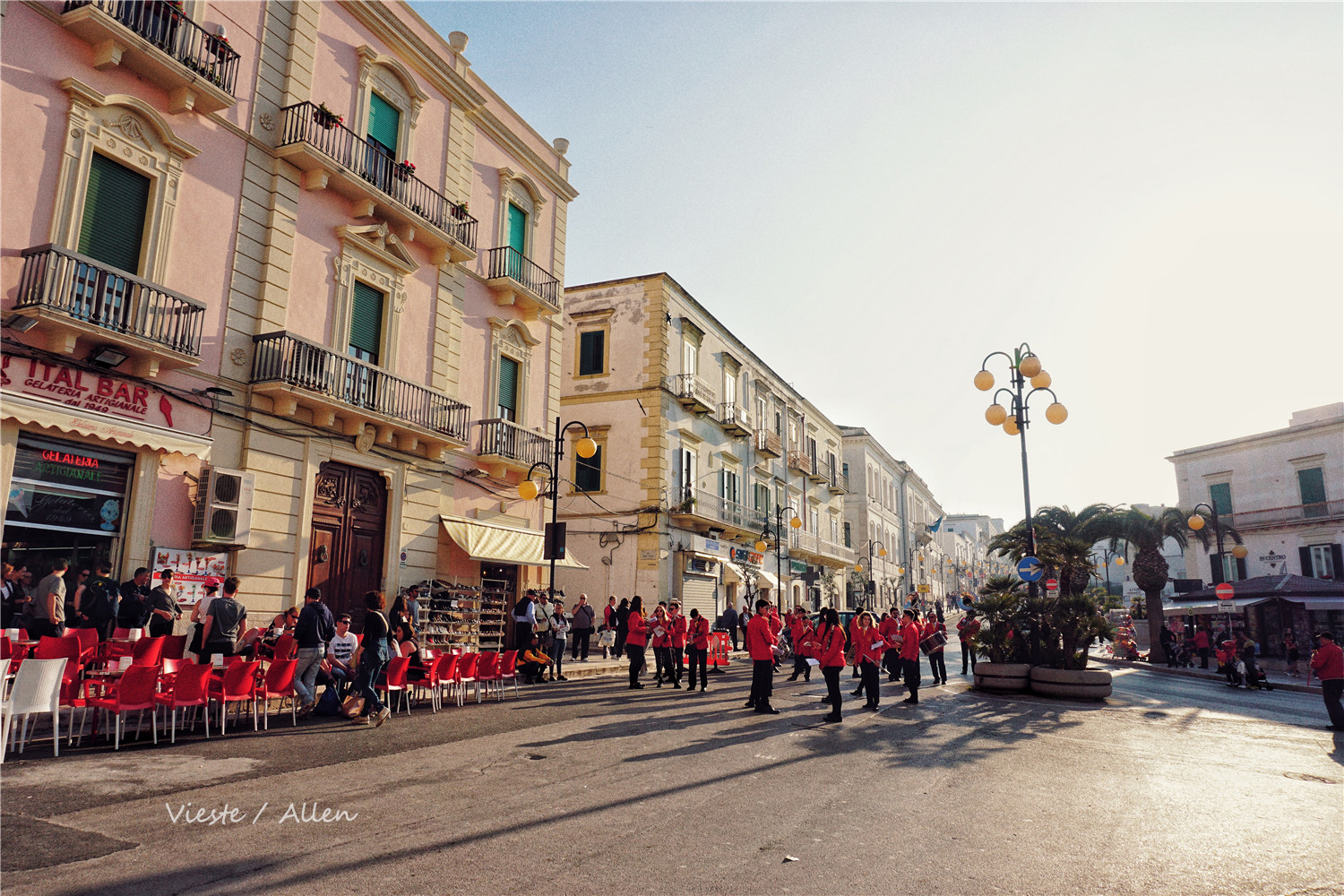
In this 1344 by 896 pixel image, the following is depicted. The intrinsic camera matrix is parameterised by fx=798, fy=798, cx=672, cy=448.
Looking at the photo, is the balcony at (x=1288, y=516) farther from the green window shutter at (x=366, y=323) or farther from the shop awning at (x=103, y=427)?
the shop awning at (x=103, y=427)

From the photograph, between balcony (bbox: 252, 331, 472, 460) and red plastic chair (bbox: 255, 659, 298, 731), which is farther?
balcony (bbox: 252, 331, 472, 460)

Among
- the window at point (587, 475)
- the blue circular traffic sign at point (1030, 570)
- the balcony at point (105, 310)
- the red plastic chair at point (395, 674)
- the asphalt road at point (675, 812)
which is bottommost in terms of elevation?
the asphalt road at point (675, 812)

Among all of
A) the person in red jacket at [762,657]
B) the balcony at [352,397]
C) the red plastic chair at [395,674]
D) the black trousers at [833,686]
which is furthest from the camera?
the balcony at [352,397]

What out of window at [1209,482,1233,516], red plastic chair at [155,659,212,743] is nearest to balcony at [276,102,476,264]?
red plastic chair at [155,659,212,743]

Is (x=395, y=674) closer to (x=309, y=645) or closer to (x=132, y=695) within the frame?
(x=309, y=645)

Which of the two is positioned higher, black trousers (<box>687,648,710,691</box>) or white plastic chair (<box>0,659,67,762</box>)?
white plastic chair (<box>0,659,67,762</box>)

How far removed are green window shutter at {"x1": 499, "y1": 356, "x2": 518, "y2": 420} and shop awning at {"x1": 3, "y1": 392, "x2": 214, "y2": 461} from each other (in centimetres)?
805

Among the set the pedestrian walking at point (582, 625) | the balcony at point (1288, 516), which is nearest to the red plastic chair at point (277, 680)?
the pedestrian walking at point (582, 625)

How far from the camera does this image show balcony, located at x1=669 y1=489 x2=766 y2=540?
28.0 m

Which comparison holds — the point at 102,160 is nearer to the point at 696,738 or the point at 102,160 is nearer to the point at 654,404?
the point at 696,738

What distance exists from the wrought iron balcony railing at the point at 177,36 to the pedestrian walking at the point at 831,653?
40.2 feet

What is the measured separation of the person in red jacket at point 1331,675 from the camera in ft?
39.6

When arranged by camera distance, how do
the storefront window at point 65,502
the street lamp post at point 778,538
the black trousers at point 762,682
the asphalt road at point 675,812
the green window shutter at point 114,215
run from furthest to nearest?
the street lamp post at point 778,538 < the black trousers at point 762,682 < the green window shutter at point 114,215 < the storefront window at point 65,502 < the asphalt road at point 675,812

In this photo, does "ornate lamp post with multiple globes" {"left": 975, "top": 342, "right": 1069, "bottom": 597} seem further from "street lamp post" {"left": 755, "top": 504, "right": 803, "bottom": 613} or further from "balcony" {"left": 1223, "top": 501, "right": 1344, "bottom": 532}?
"balcony" {"left": 1223, "top": 501, "right": 1344, "bottom": 532}
